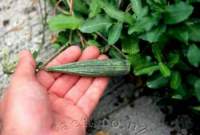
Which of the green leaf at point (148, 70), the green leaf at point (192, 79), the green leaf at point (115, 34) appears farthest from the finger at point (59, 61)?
the green leaf at point (192, 79)

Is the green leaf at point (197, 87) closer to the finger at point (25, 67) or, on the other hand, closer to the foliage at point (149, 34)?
the foliage at point (149, 34)

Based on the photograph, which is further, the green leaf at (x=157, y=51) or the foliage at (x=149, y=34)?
the green leaf at (x=157, y=51)

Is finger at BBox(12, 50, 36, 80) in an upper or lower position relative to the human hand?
upper

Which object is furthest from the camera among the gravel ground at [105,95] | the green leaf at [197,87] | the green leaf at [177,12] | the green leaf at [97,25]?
the gravel ground at [105,95]

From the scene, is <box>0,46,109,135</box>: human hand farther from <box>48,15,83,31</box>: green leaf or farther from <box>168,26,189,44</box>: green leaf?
<box>168,26,189,44</box>: green leaf

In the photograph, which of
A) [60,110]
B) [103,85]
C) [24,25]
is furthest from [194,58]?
[24,25]

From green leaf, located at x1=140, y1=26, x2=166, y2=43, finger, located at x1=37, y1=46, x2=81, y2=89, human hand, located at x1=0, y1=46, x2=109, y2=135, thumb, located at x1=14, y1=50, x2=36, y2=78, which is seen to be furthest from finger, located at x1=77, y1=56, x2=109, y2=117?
green leaf, located at x1=140, y1=26, x2=166, y2=43

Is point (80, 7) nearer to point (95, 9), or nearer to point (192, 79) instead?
point (95, 9)
